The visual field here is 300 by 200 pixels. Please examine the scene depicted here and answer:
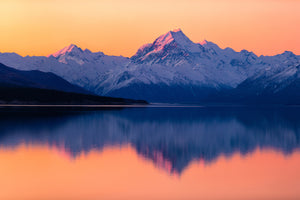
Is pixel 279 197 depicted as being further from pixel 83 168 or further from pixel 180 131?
pixel 180 131

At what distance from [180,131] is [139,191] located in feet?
182

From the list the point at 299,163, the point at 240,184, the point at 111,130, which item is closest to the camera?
the point at 240,184

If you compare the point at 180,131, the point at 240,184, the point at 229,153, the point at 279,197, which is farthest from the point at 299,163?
the point at 180,131

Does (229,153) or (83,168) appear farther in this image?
(229,153)

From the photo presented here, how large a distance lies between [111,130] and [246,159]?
43539 millimetres

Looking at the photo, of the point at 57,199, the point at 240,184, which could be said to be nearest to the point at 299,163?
the point at 240,184

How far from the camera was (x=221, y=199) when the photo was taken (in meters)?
35.2

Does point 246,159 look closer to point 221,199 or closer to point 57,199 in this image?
point 221,199

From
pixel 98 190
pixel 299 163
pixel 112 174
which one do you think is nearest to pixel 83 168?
pixel 112 174

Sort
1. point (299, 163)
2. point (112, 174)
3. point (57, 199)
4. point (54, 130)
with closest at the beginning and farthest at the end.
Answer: point (57, 199) → point (112, 174) → point (299, 163) → point (54, 130)

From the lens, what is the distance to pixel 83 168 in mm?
48219

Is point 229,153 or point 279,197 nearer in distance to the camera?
point 279,197

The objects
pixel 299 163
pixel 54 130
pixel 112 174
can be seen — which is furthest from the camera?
pixel 54 130

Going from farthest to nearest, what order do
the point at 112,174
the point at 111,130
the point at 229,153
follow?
the point at 111,130 < the point at 229,153 < the point at 112,174
